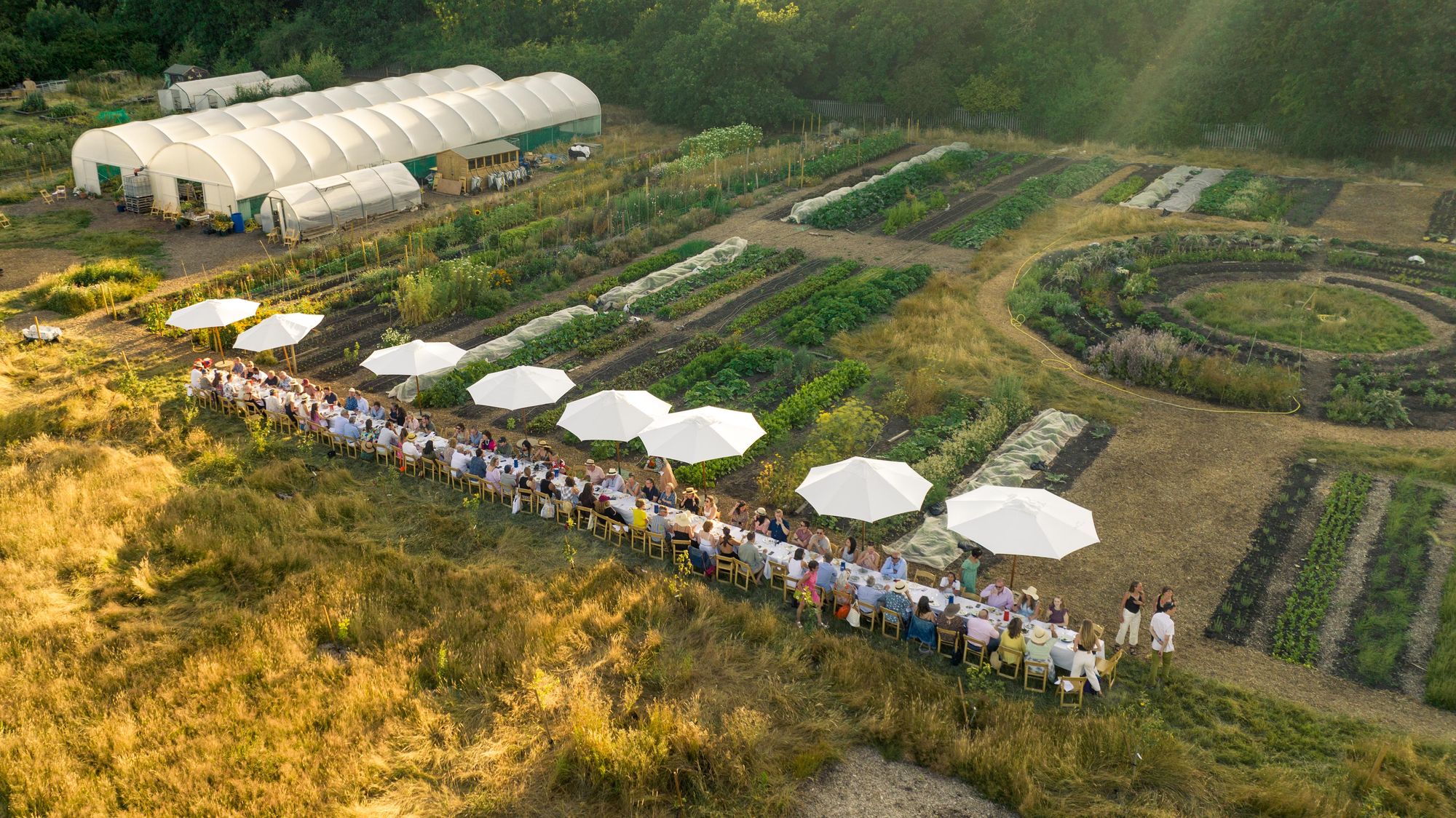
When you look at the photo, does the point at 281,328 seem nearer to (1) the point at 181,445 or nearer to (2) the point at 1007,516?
(1) the point at 181,445

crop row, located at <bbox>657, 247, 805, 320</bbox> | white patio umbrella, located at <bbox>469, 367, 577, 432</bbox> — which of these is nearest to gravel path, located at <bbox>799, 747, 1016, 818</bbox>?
white patio umbrella, located at <bbox>469, 367, 577, 432</bbox>

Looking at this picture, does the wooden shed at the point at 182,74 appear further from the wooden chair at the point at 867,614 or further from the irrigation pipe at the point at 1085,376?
the wooden chair at the point at 867,614

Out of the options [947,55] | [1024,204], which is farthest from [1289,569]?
[947,55]

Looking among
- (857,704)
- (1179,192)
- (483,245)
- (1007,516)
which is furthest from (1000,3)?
(857,704)

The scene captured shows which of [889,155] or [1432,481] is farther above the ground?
[889,155]

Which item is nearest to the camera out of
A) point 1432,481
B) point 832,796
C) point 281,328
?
point 832,796
